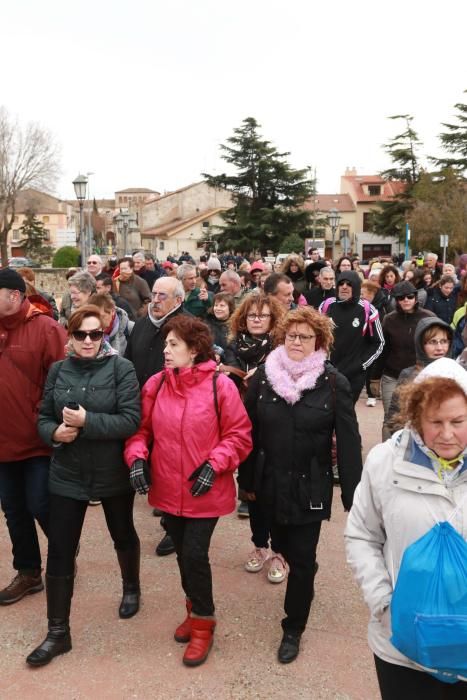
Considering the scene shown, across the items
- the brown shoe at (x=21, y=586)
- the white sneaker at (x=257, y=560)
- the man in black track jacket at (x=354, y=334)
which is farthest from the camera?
the man in black track jacket at (x=354, y=334)

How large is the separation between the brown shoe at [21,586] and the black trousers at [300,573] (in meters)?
1.68

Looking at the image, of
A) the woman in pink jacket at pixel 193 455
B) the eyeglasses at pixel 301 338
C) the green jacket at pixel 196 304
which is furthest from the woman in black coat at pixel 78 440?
the green jacket at pixel 196 304

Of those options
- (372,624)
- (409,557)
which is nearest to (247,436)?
(372,624)

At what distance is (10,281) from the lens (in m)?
3.84

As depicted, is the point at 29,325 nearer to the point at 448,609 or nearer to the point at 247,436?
the point at 247,436

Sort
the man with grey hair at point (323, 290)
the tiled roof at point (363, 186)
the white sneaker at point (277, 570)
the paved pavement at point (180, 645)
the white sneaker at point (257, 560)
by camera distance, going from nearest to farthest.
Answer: the paved pavement at point (180, 645)
the white sneaker at point (277, 570)
the white sneaker at point (257, 560)
the man with grey hair at point (323, 290)
the tiled roof at point (363, 186)

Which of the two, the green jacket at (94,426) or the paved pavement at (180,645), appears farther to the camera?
the green jacket at (94,426)

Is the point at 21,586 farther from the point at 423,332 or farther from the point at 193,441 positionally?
the point at 423,332

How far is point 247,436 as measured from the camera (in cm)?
348

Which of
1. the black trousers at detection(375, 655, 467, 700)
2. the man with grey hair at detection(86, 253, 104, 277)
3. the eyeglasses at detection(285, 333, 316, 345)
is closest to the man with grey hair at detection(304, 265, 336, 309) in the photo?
the man with grey hair at detection(86, 253, 104, 277)

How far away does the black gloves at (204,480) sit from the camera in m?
3.29

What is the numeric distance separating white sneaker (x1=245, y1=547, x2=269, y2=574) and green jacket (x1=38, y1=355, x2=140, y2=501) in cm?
128

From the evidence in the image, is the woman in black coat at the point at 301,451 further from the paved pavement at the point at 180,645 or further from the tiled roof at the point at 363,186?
the tiled roof at the point at 363,186

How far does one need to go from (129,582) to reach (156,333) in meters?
1.79
